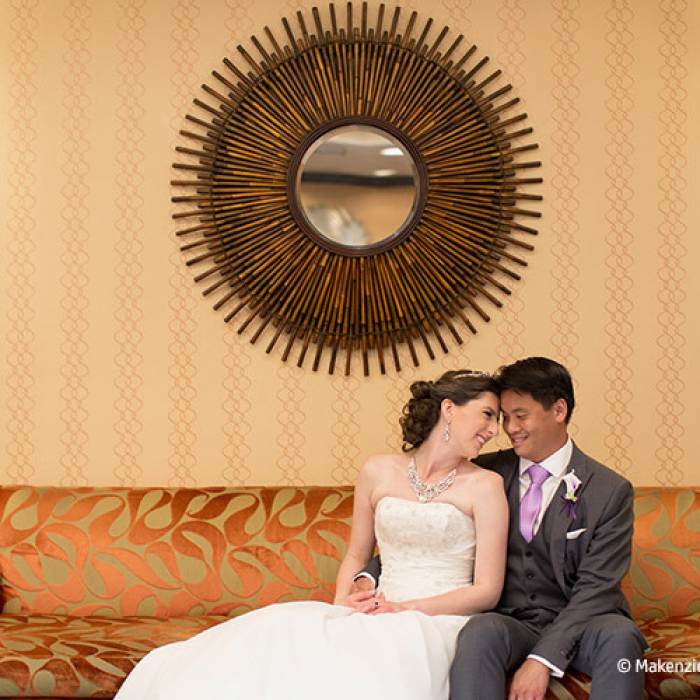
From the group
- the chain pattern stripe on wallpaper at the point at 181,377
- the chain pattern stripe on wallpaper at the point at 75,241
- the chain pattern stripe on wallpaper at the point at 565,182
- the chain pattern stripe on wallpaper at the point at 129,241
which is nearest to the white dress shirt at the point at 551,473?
the chain pattern stripe on wallpaper at the point at 565,182

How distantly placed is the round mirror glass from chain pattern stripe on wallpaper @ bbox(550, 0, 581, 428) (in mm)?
522

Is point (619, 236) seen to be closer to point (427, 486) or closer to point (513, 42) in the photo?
point (513, 42)

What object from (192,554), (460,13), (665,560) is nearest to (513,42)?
A: (460,13)

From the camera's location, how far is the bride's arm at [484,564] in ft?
8.89

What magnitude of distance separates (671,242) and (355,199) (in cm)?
113

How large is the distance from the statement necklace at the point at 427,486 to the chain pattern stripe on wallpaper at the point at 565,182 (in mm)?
919

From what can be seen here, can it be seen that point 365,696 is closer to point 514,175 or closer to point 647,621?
point 647,621

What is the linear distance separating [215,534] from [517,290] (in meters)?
1.35

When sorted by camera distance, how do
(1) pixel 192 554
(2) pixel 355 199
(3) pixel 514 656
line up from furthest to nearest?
1. (2) pixel 355 199
2. (1) pixel 192 554
3. (3) pixel 514 656

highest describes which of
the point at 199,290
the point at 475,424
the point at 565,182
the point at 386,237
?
the point at 565,182

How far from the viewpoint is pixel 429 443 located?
3.00m

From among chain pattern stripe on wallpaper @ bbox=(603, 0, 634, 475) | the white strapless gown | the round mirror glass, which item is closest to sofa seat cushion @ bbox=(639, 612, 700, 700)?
the white strapless gown

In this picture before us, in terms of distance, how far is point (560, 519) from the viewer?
2773 mm

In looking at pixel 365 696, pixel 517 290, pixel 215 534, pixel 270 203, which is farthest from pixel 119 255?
pixel 365 696
